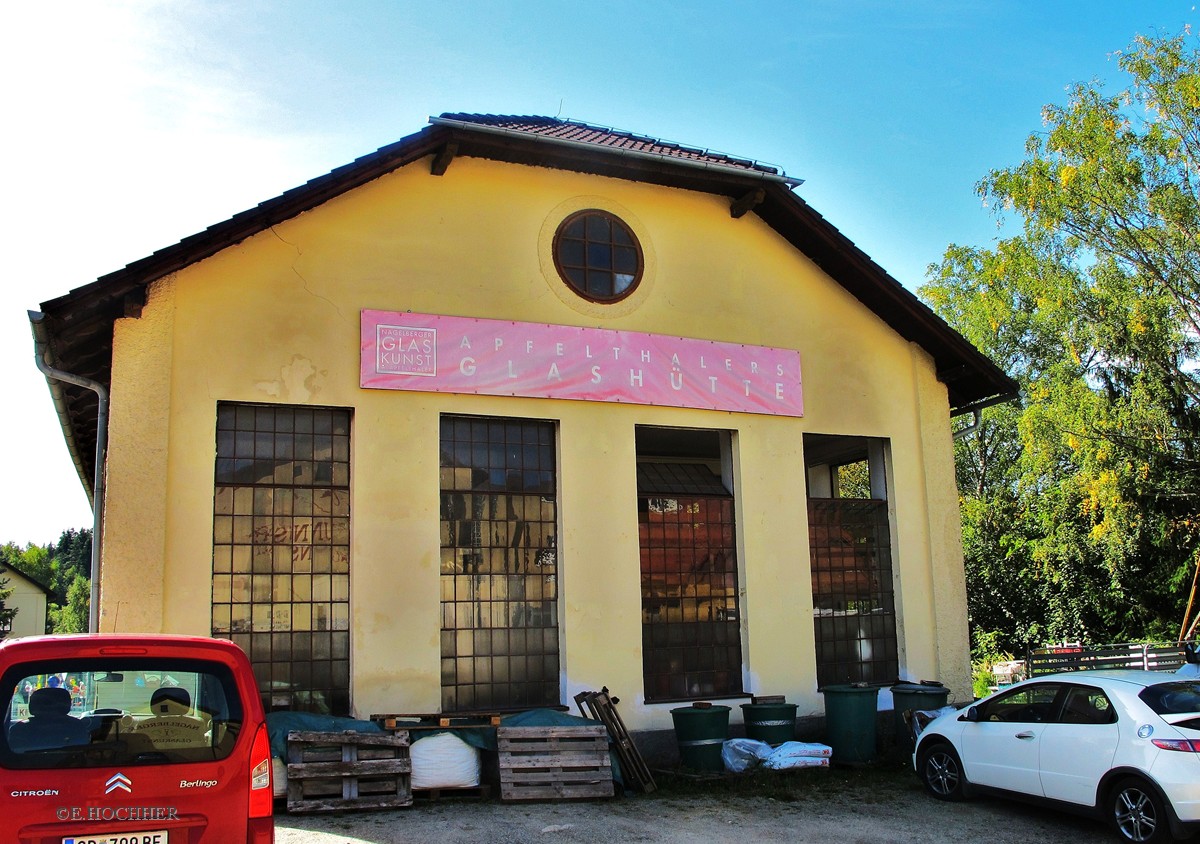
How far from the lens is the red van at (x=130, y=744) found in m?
5.16

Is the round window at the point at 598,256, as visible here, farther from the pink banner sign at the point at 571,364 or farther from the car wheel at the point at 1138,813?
the car wheel at the point at 1138,813

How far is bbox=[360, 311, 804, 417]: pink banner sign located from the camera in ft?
37.5

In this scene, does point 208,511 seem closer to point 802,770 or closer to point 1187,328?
point 802,770

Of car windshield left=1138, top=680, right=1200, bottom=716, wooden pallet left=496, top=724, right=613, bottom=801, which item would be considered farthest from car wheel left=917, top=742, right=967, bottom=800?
wooden pallet left=496, top=724, right=613, bottom=801

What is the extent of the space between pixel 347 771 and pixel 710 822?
3.39 meters

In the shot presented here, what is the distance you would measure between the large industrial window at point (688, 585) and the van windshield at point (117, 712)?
7409 mm

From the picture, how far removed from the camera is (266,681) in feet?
34.5

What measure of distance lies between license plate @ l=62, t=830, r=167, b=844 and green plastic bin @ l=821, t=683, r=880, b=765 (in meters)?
8.73

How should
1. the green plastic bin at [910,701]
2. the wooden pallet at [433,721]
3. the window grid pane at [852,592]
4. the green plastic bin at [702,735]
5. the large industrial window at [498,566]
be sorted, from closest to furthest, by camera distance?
1. the wooden pallet at [433,721]
2. the green plastic bin at [702,735]
3. the large industrial window at [498,566]
4. the green plastic bin at [910,701]
5. the window grid pane at [852,592]

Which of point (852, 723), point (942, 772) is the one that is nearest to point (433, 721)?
point (852, 723)

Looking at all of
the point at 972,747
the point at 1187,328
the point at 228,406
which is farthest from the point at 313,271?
the point at 1187,328

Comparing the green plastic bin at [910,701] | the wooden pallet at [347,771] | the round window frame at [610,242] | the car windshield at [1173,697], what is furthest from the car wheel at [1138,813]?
the round window frame at [610,242]

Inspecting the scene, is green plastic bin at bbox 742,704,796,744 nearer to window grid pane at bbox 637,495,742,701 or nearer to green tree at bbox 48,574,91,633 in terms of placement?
window grid pane at bbox 637,495,742,701

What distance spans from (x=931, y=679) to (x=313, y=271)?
9.75 metres
